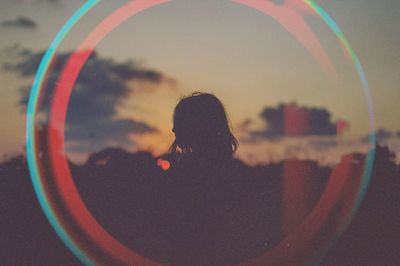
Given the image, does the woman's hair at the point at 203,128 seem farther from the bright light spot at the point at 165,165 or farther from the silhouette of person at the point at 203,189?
the bright light spot at the point at 165,165

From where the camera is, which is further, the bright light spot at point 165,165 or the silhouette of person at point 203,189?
the bright light spot at point 165,165

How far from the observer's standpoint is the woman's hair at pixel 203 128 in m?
4.36

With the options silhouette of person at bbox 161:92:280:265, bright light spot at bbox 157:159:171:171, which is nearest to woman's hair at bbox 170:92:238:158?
silhouette of person at bbox 161:92:280:265

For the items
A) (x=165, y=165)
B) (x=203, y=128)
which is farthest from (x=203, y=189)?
(x=203, y=128)

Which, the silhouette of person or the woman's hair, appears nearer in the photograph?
the silhouette of person

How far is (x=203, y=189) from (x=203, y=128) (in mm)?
655

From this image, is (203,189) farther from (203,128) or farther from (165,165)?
(203,128)

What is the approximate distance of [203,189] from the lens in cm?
407

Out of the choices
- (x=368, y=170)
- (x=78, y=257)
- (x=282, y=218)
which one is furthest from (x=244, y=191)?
(x=368, y=170)

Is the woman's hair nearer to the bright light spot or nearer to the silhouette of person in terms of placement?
the silhouette of person

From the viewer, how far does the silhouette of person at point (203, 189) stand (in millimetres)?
4098

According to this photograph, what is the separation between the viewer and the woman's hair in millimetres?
4360

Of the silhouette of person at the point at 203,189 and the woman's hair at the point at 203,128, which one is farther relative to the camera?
the woman's hair at the point at 203,128

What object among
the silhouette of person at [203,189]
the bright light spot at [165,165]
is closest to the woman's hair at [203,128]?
the silhouette of person at [203,189]
